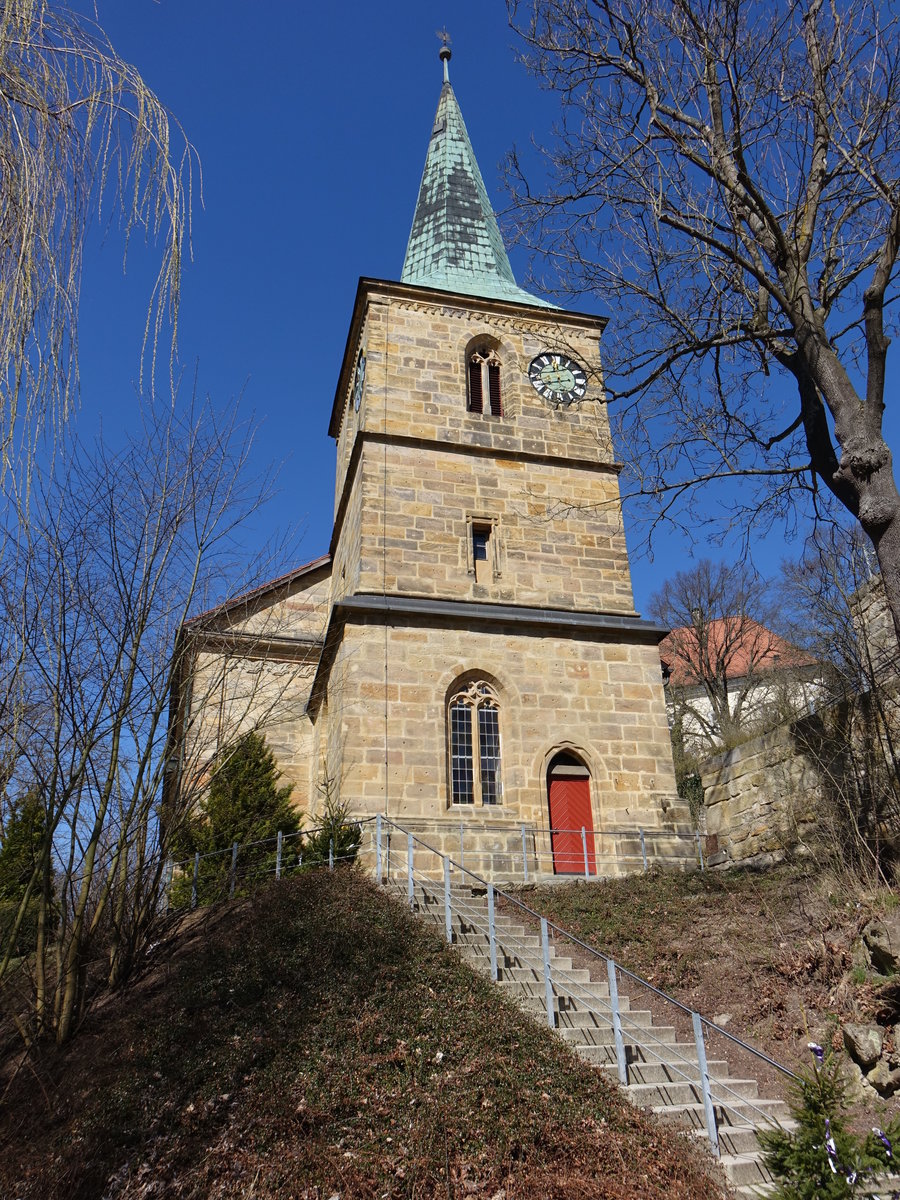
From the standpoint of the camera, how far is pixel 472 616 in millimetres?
16594

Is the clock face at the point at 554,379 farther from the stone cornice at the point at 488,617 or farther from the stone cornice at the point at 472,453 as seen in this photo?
the stone cornice at the point at 488,617

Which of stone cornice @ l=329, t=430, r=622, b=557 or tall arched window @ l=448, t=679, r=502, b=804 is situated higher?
stone cornice @ l=329, t=430, r=622, b=557

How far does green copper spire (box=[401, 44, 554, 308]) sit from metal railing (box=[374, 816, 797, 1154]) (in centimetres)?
1356

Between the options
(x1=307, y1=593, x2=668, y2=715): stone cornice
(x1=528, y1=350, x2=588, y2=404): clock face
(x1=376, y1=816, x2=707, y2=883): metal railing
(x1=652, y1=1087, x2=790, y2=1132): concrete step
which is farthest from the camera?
(x1=528, y1=350, x2=588, y2=404): clock face

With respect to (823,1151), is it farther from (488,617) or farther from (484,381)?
(484,381)

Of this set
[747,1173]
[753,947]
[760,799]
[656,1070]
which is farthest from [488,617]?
[747,1173]

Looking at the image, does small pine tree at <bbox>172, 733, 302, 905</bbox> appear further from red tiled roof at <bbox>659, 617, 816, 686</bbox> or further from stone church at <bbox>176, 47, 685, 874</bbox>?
red tiled roof at <bbox>659, 617, 816, 686</bbox>

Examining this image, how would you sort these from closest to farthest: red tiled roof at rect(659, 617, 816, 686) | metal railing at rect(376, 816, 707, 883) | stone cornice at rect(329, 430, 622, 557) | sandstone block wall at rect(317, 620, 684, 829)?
1. metal railing at rect(376, 816, 707, 883)
2. sandstone block wall at rect(317, 620, 684, 829)
3. stone cornice at rect(329, 430, 622, 557)
4. red tiled roof at rect(659, 617, 816, 686)

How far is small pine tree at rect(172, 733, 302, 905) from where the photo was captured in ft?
51.1

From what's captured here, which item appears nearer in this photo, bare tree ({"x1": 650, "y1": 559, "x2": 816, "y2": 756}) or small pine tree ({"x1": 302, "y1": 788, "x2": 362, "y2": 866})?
small pine tree ({"x1": 302, "y1": 788, "x2": 362, "y2": 866})

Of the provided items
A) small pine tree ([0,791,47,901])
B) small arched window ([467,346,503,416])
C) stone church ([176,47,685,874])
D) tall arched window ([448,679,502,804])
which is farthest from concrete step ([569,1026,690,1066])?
small arched window ([467,346,503,416])

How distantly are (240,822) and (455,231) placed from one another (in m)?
16.1

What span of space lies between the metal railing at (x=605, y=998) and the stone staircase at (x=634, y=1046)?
0.02 meters

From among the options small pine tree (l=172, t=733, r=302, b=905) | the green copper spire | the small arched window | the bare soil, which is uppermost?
the green copper spire
